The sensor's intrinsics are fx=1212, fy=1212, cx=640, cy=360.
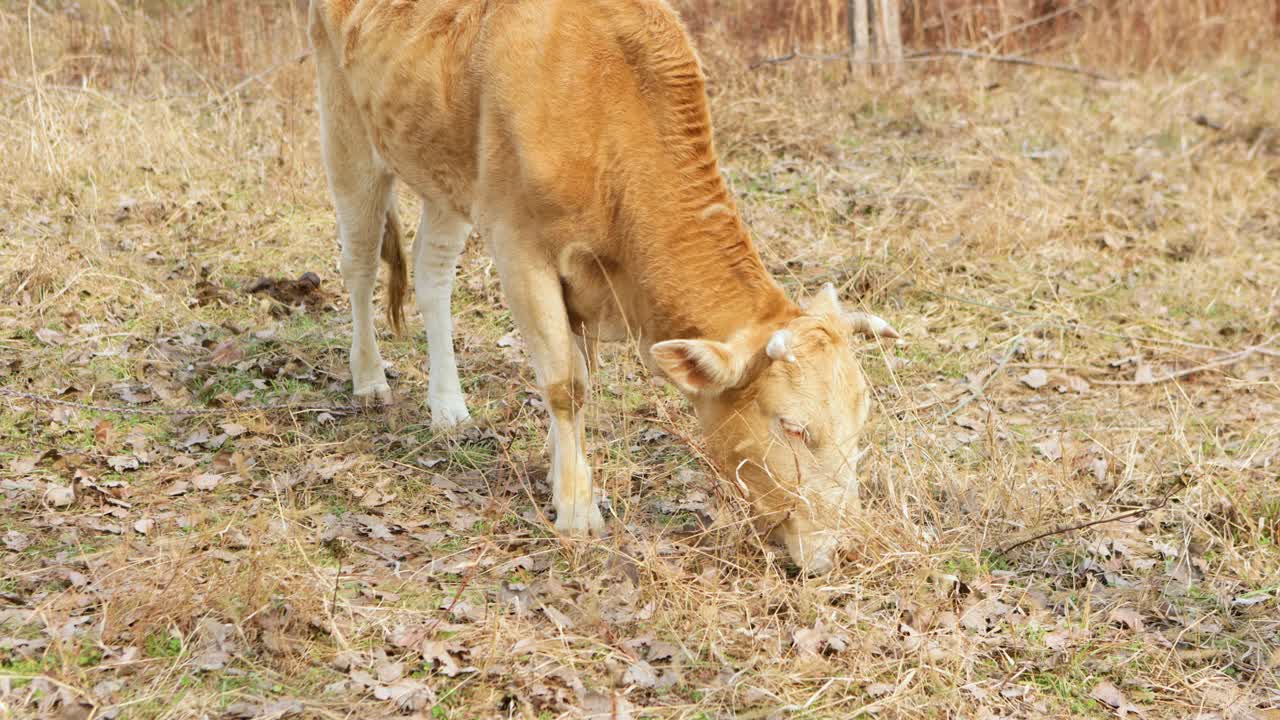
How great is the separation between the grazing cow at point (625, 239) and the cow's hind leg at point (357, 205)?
79cm

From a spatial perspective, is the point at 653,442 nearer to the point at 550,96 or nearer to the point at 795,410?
the point at 795,410

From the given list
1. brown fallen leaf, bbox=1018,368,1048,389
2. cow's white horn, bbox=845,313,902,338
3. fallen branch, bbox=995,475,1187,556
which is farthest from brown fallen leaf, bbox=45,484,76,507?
brown fallen leaf, bbox=1018,368,1048,389

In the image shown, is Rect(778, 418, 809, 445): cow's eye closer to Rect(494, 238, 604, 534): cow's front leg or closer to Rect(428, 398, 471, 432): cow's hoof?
Rect(494, 238, 604, 534): cow's front leg

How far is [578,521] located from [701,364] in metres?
1.10

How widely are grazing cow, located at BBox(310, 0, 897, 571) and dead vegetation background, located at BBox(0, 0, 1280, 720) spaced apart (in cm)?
35

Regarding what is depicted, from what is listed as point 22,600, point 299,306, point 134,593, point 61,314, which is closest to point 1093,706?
point 134,593

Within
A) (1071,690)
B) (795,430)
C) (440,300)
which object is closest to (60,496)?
(440,300)

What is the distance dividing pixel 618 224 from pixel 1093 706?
250 centimetres

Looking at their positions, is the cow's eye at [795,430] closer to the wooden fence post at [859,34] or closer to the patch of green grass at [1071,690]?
the patch of green grass at [1071,690]

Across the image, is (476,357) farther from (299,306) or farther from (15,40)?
(15,40)

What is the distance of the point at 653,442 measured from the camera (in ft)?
20.2

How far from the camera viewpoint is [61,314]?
7.09 m

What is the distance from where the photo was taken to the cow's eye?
14.6ft

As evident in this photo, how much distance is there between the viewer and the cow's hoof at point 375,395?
6.49 metres
